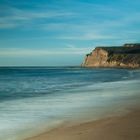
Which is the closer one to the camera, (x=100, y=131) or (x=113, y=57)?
(x=100, y=131)

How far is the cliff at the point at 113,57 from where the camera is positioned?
14612 cm

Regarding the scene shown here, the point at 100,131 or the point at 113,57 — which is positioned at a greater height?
the point at 113,57

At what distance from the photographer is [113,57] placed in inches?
5974

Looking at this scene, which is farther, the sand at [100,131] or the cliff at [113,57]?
the cliff at [113,57]

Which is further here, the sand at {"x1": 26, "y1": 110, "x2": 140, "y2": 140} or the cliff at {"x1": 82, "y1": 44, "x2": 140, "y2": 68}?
the cliff at {"x1": 82, "y1": 44, "x2": 140, "y2": 68}

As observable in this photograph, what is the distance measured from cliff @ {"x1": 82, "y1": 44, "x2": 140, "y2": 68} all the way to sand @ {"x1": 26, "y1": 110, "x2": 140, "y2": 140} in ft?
424

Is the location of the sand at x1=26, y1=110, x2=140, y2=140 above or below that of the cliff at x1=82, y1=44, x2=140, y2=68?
below

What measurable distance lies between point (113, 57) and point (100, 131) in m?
145

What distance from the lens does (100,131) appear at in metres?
8.52

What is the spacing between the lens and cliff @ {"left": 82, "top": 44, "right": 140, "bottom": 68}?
479ft

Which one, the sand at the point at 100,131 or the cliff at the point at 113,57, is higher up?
the cliff at the point at 113,57

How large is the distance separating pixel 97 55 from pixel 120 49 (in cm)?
1583

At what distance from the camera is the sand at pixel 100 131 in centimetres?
780

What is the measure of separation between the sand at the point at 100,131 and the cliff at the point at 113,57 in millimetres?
129189
